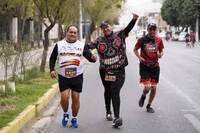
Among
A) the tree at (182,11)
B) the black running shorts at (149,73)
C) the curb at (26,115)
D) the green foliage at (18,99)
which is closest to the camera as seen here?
the curb at (26,115)

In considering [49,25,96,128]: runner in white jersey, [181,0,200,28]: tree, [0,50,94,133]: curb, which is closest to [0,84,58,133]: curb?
[0,50,94,133]: curb

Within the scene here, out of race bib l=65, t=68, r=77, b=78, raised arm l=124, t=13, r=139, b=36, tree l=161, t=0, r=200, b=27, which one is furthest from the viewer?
tree l=161, t=0, r=200, b=27

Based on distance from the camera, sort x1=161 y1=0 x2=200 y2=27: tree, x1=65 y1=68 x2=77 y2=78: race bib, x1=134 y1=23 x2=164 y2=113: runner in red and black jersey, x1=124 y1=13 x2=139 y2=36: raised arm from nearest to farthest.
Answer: x1=65 y1=68 x2=77 y2=78: race bib
x1=124 y1=13 x2=139 y2=36: raised arm
x1=134 y1=23 x2=164 y2=113: runner in red and black jersey
x1=161 y1=0 x2=200 y2=27: tree

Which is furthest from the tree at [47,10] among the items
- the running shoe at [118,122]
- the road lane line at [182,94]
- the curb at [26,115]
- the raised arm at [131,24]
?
the running shoe at [118,122]

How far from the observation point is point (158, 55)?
7.12m

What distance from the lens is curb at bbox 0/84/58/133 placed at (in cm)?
560

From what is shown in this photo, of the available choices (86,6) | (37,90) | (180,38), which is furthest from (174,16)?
(37,90)

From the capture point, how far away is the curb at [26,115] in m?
5.60

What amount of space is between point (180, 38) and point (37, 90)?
5513cm

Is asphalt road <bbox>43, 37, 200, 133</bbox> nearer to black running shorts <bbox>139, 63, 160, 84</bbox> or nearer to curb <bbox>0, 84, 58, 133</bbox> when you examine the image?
curb <bbox>0, 84, 58, 133</bbox>

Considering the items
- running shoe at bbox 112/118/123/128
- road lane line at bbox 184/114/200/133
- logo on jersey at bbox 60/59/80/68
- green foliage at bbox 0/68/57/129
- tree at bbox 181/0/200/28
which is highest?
tree at bbox 181/0/200/28

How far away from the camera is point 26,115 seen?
21.5 ft

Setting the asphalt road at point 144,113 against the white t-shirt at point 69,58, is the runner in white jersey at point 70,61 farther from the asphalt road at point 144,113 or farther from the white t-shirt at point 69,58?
the asphalt road at point 144,113

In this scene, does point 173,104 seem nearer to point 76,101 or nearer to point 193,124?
point 193,124
